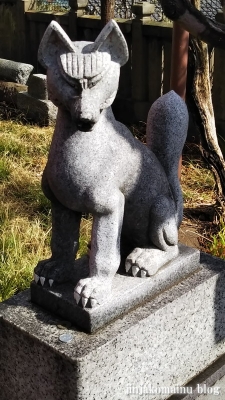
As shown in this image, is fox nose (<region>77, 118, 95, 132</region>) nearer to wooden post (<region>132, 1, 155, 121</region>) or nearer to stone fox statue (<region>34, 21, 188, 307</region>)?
stone fox statue (<region>34, 21, 188, 307</region>)

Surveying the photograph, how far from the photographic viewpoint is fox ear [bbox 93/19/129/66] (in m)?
2.16

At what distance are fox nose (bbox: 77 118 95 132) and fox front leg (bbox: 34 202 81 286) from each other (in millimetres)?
397

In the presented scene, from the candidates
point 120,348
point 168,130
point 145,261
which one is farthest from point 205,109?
point 120,348

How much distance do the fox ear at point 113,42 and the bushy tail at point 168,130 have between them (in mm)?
387

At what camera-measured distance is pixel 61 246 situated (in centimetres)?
252

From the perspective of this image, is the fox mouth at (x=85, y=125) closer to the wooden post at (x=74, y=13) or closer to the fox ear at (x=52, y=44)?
the fox ear at (x=52, y=44)

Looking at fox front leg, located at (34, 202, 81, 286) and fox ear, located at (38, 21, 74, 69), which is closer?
fox ear, located at (38, 21, 74, 69)

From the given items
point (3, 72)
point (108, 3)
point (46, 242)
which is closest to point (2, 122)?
point (3, 72)

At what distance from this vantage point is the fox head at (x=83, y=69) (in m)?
2.12

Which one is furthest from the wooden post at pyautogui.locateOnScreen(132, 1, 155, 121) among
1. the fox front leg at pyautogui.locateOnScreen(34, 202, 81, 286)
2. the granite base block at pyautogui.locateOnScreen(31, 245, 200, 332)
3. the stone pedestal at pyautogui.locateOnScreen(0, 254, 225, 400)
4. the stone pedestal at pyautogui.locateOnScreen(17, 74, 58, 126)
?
the fox front leg at pyautogui.locateOnScreen(34, 202, 81, 286)

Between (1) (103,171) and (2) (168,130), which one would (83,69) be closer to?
(1) (103,171)

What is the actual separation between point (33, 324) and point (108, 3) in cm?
387

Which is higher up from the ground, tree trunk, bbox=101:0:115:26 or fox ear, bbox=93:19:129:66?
tree trunk, bbox=101:0:115:26

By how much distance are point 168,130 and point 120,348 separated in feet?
2.93
